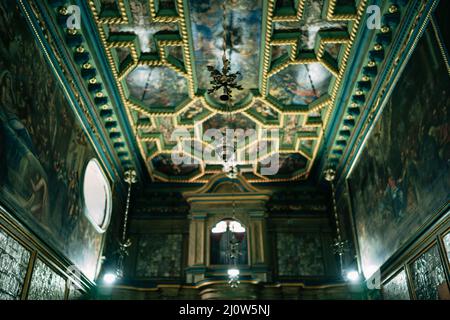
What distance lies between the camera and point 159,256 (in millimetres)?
12180

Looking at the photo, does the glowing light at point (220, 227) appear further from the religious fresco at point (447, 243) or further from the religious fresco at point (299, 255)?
the religious fresco at point (447, 243)

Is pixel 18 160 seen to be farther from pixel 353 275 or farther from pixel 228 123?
pixel 353 275

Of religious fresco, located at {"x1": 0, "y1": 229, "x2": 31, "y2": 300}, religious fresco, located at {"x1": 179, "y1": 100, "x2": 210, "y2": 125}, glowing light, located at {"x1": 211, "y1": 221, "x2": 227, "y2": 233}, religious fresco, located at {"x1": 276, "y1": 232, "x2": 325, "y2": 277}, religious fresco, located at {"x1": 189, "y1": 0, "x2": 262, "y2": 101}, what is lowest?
religious fresco, located at {"x1": 0, "y1": 229, "x2": 31, "y2": 300}

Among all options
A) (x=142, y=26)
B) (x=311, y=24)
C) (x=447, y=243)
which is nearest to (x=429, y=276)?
(x=447, y=243)

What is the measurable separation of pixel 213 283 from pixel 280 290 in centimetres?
179

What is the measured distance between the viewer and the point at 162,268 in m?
12.0

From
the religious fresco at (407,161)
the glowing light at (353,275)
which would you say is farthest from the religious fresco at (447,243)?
the glowing light at (353,275)

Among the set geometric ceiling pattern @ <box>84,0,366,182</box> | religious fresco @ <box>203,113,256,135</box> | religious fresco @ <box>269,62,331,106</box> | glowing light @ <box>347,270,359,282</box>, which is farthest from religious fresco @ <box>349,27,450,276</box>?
religious fresco @ <box>203,113,256,135</box>

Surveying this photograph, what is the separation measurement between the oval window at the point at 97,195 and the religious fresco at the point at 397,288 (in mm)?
6632

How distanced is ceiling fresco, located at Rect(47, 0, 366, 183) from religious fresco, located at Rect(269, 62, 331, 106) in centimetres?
2

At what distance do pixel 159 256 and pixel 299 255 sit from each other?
13.5 feet

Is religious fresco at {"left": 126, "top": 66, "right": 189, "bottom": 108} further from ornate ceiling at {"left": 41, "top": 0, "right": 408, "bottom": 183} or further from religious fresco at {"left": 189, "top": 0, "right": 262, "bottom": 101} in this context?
religious fresco at {"left": 189, "top": 0, "right": 262, "bottom": 101}

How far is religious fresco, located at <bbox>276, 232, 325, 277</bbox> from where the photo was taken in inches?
468

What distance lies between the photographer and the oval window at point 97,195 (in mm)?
9961
